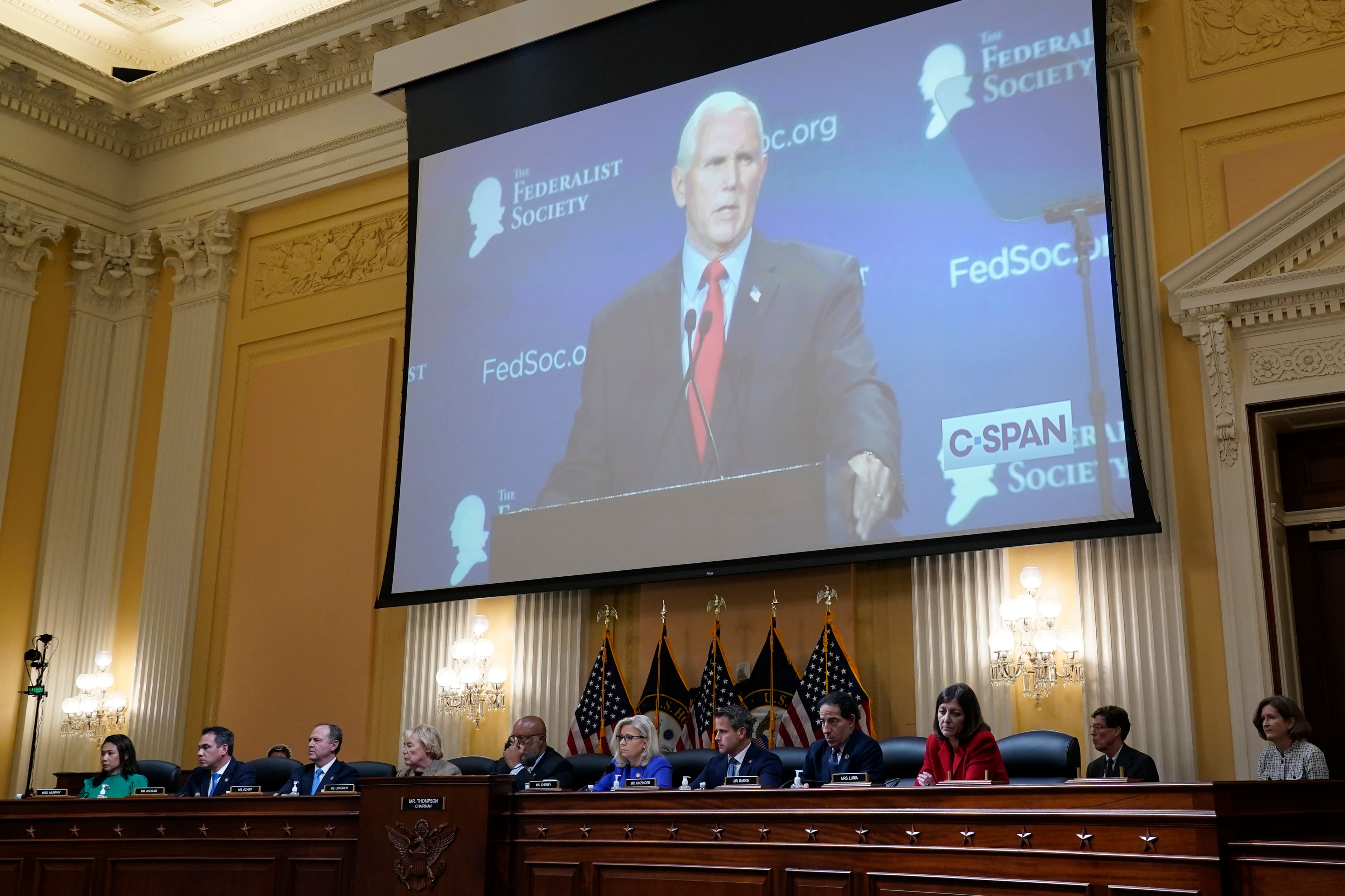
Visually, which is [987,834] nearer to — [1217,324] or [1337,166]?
[1217,324]

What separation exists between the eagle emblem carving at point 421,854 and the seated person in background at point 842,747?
64.6 inches

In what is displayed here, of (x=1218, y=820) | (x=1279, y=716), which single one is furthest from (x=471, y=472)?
(x=1218, y=820)

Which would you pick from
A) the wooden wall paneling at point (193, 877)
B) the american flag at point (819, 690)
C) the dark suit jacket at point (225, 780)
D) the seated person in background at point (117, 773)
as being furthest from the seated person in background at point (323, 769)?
the american flag at point (819, 690)

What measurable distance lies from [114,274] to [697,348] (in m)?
6.51

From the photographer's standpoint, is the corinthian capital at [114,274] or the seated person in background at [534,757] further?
the corinthian capital at [114,274]

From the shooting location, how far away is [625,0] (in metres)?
9.21

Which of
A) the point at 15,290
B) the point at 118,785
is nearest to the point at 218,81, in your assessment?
the point at 15,290

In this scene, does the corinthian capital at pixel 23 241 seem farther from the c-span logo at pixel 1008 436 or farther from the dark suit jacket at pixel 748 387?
the c-span logo at pixel 1008 436

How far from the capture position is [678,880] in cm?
524

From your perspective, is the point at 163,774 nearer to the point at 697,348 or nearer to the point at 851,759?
the point at 697,348

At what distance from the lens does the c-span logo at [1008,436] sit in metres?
6.87

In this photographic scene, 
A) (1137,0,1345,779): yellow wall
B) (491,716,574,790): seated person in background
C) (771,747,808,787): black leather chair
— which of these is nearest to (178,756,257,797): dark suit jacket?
(491,716,574,790): seated person in background

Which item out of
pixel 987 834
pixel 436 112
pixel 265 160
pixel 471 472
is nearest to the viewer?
pixel 987 834

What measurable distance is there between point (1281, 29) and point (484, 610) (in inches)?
243
